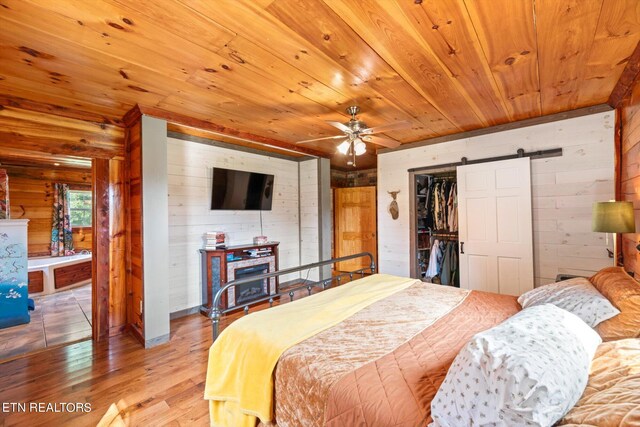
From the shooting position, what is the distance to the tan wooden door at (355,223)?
19.5 ft

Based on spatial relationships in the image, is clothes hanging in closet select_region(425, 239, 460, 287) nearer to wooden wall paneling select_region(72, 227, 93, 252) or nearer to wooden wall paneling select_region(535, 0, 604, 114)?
wooden wall paneling select_region(535, 0, 604, 114)

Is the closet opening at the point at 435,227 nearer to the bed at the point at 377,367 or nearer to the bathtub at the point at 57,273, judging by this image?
the bed at the point at 377,367

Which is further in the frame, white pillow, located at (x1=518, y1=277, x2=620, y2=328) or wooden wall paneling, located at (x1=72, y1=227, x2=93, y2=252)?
wooden wall paneling, located at (x1=72, y1=227, x2=93, y2=252)

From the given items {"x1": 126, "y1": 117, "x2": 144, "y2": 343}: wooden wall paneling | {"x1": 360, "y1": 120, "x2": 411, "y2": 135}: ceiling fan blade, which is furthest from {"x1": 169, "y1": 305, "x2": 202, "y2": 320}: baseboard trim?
{"x1": 360, "y1": 120, "x2": 411, "y2": 135}: ceiling fan blade

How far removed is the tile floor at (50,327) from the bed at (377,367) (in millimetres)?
2584

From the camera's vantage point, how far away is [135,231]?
2930mm

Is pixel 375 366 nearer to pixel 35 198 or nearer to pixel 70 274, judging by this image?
pixel 70 274

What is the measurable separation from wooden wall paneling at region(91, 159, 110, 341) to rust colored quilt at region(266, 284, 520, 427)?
8.86 ft

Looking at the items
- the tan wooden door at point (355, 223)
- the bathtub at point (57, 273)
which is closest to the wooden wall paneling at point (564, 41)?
the tan wooden door at point (355, 223)

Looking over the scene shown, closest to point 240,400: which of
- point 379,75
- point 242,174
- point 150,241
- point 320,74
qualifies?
point 150,241

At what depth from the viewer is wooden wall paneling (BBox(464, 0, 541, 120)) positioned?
4.77ft

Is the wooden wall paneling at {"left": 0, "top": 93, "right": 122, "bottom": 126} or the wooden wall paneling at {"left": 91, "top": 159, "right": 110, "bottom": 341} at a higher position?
the wooden wall paneling at {"left": 0, "top": 93, "right": 122, "bottom": 126}

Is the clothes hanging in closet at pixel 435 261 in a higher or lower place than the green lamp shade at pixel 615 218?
lower

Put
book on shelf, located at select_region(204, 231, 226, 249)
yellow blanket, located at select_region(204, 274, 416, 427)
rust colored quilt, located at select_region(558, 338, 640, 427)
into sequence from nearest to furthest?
1. rust colored quilt, located at select_region(558, 338, 640, 427)
2. yellow blanket, located at select_region(204, 274, 416, 427)
3. book on shelf, located at select_region(204, 231, 226, 249)
